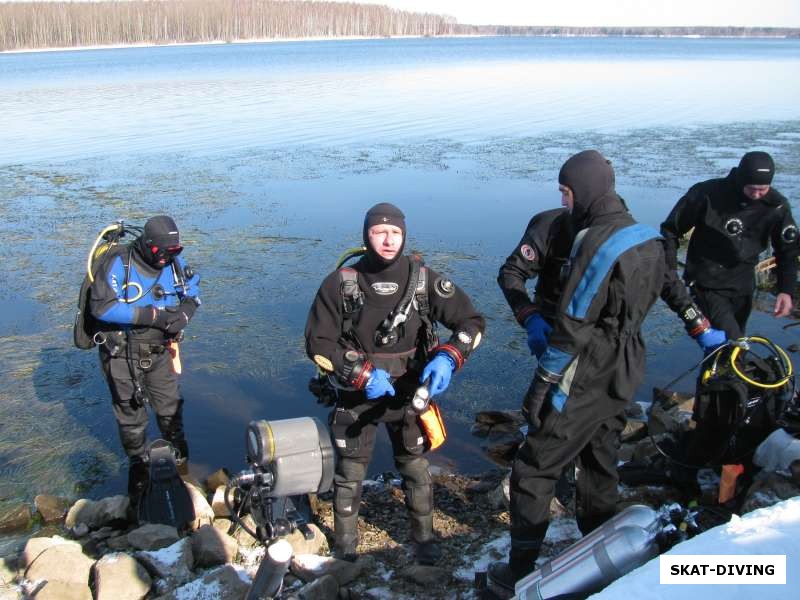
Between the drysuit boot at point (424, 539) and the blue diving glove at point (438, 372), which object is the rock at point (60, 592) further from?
the blue diving glove at point (438, 372)

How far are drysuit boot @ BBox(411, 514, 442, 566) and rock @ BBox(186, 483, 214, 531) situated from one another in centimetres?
133

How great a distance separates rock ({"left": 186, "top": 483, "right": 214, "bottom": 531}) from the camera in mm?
4429

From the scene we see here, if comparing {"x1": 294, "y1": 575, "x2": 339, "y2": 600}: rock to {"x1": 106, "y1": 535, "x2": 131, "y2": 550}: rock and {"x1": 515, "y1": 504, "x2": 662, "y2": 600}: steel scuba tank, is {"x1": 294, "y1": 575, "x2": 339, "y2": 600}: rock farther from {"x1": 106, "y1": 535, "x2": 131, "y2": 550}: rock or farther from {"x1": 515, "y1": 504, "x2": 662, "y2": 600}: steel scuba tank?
{"x1": 106, "y1": 535, "x2": 131, "y2": 550}: rock

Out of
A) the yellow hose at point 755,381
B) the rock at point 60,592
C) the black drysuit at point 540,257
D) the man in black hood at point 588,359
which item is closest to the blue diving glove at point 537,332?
the black drysuit at point 540,257

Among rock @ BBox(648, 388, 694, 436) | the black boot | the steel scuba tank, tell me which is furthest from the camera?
rock @ BBox(648, 388, 694, 436)

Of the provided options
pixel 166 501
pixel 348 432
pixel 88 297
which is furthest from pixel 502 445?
pixel 88 297

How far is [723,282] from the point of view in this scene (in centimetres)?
500

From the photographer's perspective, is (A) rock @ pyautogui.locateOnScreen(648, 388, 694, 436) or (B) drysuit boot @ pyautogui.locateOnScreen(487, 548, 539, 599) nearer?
(B) drysuit boot @ pyautogui.locateOnScreen(487, 548, 539, 599)

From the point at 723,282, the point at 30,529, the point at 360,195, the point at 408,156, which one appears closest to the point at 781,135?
the point at 408,156

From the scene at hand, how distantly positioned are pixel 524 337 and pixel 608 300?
471 cm

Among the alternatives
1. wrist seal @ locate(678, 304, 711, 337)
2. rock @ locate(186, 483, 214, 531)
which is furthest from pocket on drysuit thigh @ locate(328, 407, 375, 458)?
wrist seal @ locate(678, 304, 711, 337)

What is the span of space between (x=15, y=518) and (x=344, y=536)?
2.51m

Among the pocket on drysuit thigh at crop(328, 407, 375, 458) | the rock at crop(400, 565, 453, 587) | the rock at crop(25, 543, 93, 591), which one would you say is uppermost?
the pocket on drysuit thigh at crop(328, 407, 375, 458)

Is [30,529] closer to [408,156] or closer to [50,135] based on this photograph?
[408,156]
